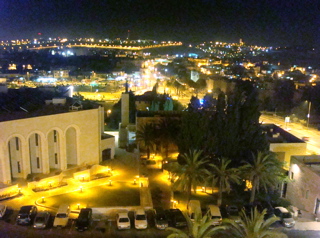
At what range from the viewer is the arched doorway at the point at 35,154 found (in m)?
16.5

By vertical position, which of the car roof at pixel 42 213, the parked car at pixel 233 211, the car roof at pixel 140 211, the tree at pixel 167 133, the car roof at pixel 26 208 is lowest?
the parked car at pixel 233 211

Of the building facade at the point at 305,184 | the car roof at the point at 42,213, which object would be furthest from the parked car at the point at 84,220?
the building facade at the point at 305,184

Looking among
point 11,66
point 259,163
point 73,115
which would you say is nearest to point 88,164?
point 73,115

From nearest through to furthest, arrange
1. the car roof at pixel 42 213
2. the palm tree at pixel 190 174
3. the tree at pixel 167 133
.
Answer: the car roof at pixel 42 213 < the palm tree at pixel 190 174 < the tree at pixel 167 133

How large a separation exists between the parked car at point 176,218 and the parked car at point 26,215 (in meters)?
5.44

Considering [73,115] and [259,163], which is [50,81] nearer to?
[73,115]

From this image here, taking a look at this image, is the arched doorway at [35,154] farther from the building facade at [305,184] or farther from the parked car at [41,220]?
the building facade at [305,184]

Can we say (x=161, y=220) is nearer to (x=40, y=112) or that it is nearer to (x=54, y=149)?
(x=54, y=149)

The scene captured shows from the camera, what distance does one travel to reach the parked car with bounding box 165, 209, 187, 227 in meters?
12.7

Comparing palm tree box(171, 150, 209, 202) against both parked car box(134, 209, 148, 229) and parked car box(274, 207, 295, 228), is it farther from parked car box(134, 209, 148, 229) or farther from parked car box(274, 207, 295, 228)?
parked car box(274, 207, 295, 228)

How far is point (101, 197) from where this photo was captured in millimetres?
14992

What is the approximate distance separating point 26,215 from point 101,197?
3.50 m

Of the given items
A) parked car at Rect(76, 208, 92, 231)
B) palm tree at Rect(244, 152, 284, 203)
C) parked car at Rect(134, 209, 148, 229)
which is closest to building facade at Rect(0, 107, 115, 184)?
parked car at Rect(76, 208, 92, 231)

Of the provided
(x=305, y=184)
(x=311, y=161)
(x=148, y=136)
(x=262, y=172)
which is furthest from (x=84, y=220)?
(x=311, y=161)
